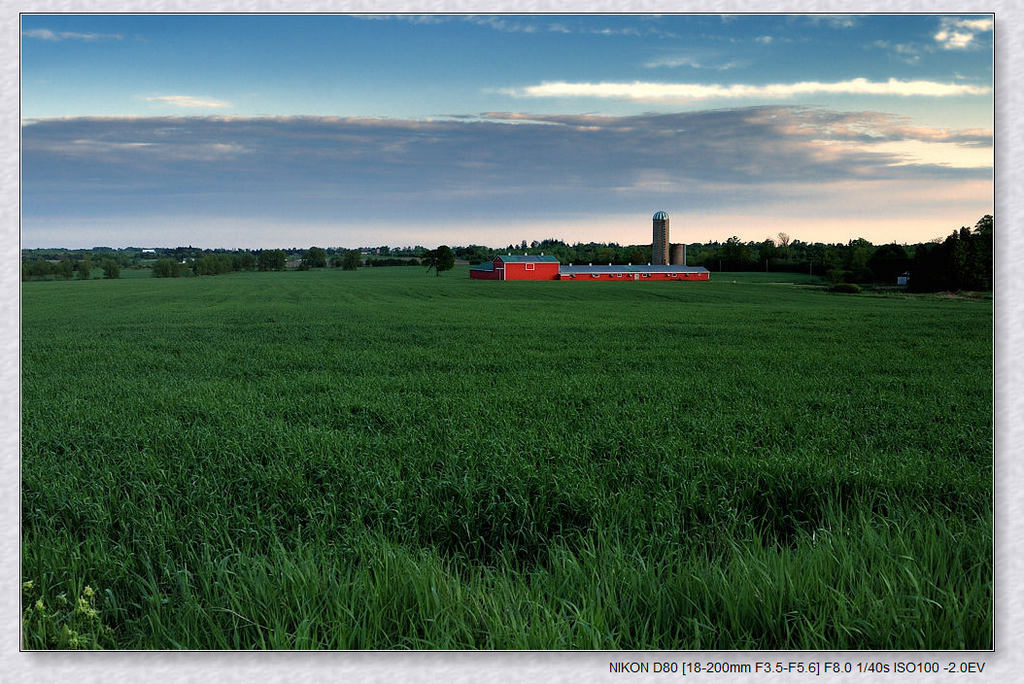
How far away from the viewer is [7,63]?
3.47 m

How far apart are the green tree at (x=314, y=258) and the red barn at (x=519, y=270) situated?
29.8 meters

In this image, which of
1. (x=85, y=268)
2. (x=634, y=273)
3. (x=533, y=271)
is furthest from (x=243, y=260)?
(x=533, y=271)

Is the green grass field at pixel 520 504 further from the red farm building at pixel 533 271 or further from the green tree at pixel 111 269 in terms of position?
the red farm building at pixel 533 271

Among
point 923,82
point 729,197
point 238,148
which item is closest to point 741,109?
point 923,82

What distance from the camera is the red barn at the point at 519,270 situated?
4256 centimetres

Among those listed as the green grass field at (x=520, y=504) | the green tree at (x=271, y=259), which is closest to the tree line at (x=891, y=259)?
the green grass field at (x=520, y=504)

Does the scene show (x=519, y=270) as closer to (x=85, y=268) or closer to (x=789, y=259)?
(x=789, y=259)

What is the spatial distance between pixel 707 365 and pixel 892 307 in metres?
3.03

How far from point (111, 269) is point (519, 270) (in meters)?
36.7

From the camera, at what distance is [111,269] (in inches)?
293

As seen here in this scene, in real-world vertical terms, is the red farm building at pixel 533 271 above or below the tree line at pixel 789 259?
above

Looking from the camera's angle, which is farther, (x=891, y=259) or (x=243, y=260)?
(x=243, y=260)

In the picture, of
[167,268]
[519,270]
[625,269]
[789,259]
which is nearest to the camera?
[789,259]

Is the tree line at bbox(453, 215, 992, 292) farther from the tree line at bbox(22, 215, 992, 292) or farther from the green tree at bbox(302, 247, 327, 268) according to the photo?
the green tree at bbox(302, 247, 327, 268)
